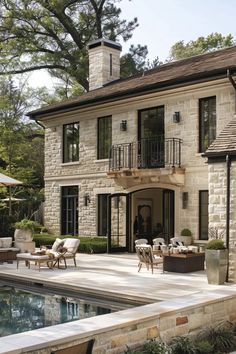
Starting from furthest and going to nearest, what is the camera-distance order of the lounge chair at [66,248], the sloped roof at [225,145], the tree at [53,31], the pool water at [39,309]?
1. the tree at [53,31]
2. the lounge chair at [66,248]
3. the sloped roof at [225,145]
4. the pool water at [39,309]

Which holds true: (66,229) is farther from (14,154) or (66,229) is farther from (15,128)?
(15,128)

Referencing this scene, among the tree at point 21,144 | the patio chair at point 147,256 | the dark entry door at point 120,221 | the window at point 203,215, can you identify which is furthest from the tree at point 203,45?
the patio chair at point 147,256

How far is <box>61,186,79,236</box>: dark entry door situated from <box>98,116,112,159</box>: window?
218 centimetres

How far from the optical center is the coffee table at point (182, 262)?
12.7 metres

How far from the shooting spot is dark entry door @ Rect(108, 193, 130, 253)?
18531mm

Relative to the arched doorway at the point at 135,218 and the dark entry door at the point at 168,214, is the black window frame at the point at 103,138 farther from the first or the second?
the dark entry door at the point at 168,214

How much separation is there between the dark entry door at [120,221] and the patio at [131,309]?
4.40 m

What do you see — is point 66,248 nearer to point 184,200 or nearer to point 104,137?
point 184,200

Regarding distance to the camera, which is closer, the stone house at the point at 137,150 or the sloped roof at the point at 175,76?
the sloped roof at the point at 175,76

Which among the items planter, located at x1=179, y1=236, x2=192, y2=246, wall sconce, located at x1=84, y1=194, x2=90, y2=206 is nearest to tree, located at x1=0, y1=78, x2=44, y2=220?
wall sconce, located at x1=84, y1=194, x2=90, y2=206

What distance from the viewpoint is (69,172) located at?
69.6ft

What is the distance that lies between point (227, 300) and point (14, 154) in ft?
74.8

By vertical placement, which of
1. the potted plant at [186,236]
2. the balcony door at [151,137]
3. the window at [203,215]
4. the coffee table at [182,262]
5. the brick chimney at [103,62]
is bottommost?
the coffee table at [182,262]

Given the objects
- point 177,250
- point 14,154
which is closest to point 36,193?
point 14,154
